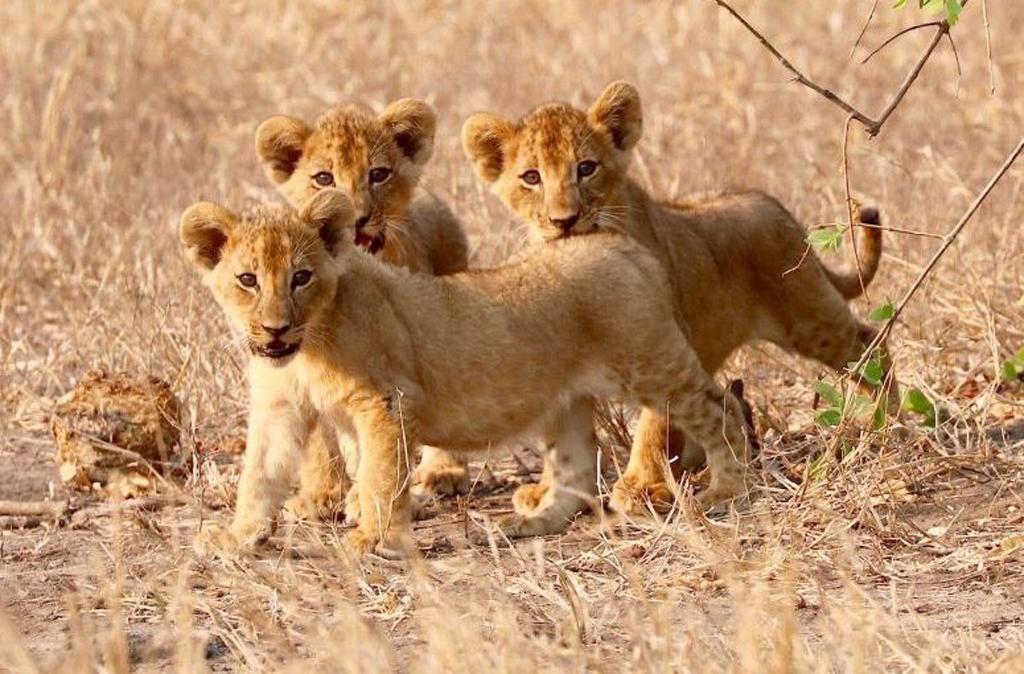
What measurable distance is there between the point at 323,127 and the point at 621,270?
1216 mm

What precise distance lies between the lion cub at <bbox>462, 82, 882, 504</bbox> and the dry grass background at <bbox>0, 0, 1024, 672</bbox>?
0.98 feet

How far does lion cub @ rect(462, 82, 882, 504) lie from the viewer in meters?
6.82

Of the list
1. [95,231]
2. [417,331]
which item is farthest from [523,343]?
[95,231]

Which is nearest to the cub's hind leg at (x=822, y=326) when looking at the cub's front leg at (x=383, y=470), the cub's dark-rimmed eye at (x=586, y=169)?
the cub's dark-rimmed eye at (x=586, y=169)

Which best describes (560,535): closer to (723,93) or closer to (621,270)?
(621,270)

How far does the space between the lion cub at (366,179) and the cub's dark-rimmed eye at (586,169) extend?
23.6 inches

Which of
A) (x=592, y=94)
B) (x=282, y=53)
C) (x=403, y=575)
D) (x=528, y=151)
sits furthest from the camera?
(x=282, y=53)

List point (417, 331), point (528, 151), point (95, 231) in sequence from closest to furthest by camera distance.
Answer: point (417, 331) < point (528, 151) < point (95, 231)

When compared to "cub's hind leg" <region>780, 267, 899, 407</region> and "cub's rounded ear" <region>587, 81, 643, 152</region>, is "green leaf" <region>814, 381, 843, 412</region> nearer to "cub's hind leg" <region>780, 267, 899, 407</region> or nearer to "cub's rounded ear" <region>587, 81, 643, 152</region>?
"cub's hind leg" <region>780, 267, 899, 407</region>

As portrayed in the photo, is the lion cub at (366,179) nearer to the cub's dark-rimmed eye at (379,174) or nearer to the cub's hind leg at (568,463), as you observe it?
the cub's dark-rimmed eye at (379,174)

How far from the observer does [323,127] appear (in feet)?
23.0

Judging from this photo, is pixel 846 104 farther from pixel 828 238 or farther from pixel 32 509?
pixel 32 509

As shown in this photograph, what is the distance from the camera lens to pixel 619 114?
282 inches

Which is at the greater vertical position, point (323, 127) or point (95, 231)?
point (323, 127)
